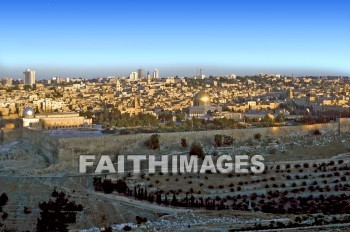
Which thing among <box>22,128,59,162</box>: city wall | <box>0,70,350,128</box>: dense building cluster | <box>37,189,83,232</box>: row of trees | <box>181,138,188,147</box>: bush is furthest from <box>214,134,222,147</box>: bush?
<box>0,70,350,128</box>: dense building cluster

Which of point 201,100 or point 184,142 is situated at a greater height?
point 201,100

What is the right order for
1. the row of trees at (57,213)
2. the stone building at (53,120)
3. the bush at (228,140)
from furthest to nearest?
the stone building at (53,120) → the bush at (228,140) → the row of trees at (57,213)

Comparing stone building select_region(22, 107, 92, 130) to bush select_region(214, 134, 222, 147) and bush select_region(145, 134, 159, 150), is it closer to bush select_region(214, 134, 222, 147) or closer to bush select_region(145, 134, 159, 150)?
bush select_region(145, 134, 159, 150)

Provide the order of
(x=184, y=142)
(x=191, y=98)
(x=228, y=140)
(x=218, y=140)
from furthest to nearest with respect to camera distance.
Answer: (x=191, y=98) → (x=228, y=140) → (x=218, y=140) → (x=184, y=142)

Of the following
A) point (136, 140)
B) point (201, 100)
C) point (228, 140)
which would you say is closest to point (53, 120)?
point (136, 140)

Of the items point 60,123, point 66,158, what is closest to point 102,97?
point 60,123

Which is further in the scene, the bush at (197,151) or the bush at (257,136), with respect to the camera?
the bush at (257,136)

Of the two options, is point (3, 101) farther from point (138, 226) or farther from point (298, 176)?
point (138, 226)

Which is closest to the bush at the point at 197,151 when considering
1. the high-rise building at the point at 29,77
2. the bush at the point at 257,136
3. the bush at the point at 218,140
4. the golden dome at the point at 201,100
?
the bush at the point at 218,140

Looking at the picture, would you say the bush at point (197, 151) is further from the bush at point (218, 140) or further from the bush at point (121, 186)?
the bush at point (121, 186)

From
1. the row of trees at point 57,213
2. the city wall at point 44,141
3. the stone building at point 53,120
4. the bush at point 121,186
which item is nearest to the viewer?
the row of trees at point 57,213

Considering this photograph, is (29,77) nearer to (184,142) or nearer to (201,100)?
(201,100)
